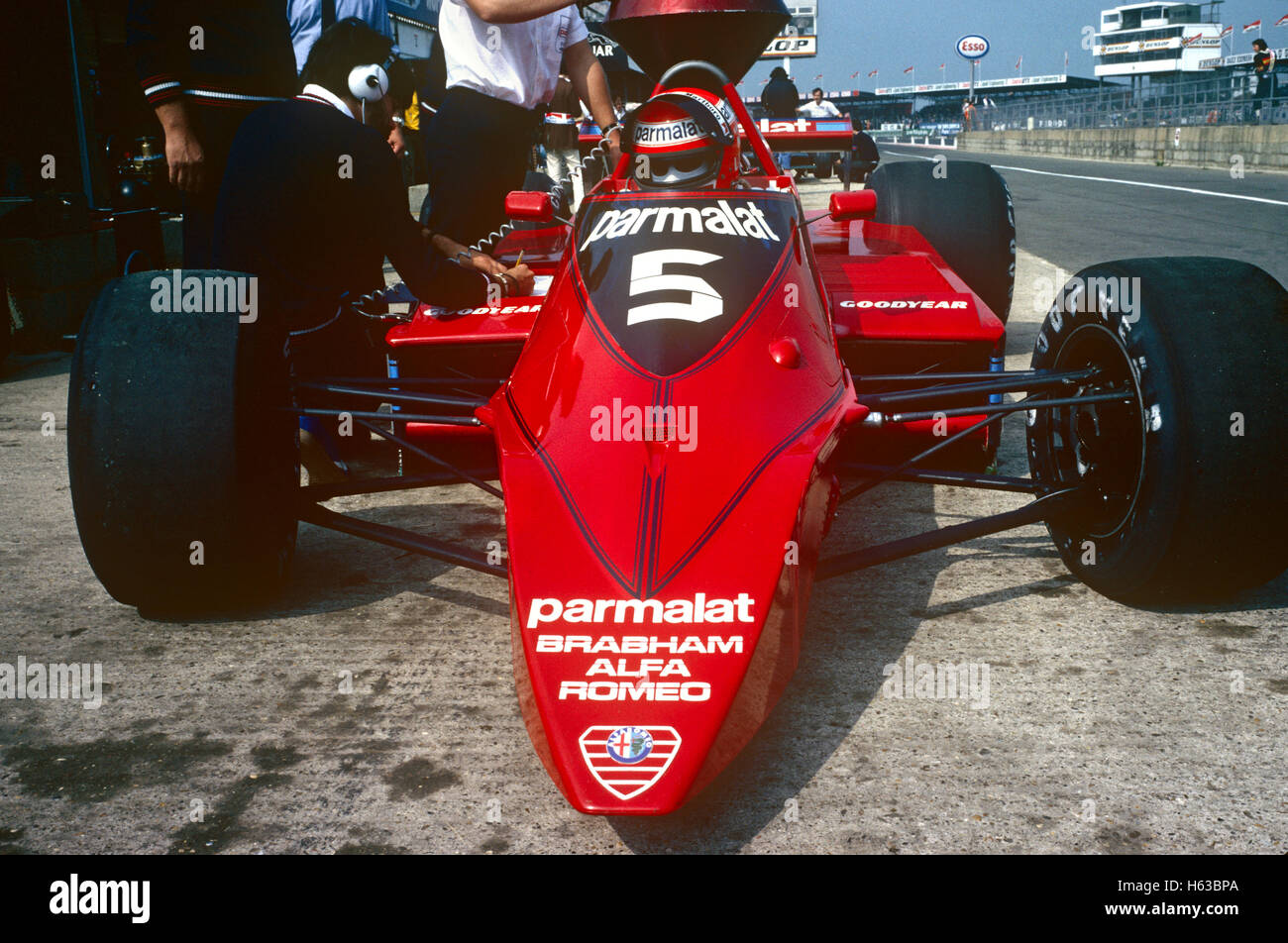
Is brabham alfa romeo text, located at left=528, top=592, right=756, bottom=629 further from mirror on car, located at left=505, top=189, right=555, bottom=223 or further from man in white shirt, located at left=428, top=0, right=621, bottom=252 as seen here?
man in white shirt, located at left=428, top=0, right=621, bottom=252

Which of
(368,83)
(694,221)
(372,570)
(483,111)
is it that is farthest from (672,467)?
(483,111)

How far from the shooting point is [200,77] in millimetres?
3828

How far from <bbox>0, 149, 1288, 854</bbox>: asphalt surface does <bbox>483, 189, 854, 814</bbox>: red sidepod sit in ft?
0.62

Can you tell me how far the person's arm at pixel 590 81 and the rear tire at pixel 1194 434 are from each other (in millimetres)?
2361

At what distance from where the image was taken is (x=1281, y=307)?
8.79 ft

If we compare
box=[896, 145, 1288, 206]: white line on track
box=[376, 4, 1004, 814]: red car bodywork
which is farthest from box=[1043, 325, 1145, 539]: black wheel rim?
box=[896, 145, 1288, 206]: white line on track

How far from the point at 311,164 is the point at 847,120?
35.3 ft

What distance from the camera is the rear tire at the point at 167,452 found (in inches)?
104

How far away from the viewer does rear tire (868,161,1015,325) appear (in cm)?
513

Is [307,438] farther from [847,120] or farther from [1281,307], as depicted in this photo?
[847,120]

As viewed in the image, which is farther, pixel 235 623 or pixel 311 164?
pixel 311 164

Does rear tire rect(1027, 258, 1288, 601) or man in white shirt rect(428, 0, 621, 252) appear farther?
man in white shirt rect(428, 0, 621, 252)

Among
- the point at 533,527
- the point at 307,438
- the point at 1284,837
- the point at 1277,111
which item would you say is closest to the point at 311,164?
the point at 307,438

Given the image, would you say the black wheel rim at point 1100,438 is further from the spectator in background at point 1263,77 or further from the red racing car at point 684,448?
the spectator in background at point 1263,77
